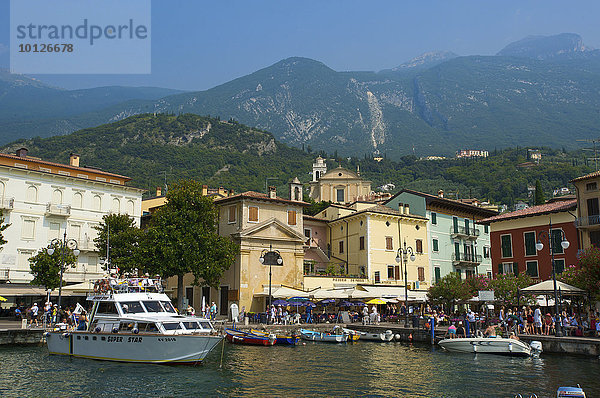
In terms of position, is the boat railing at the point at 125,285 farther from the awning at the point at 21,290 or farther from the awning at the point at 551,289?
the awning at the point at 551,289

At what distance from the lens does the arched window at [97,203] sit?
Answer: 173 feet

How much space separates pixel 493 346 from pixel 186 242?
2525cm

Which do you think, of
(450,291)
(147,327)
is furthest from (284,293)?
(147,327)

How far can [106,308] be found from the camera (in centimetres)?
2778

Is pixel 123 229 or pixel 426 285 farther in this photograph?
pixel 426 285

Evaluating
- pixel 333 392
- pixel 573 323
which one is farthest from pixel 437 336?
pixel 333 392

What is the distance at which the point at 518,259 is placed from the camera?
4822 cm

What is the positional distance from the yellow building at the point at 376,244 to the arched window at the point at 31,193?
99.5 ft

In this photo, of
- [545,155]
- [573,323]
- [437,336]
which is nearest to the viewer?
[573,323]

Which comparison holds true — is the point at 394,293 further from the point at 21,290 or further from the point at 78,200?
the point at 21,290

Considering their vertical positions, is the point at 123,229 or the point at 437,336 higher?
the point at 123,229

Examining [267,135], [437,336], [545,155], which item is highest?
[267,135]

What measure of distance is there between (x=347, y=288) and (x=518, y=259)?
1656 centimetres

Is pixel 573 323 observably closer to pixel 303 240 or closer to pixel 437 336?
pixel 437 336
